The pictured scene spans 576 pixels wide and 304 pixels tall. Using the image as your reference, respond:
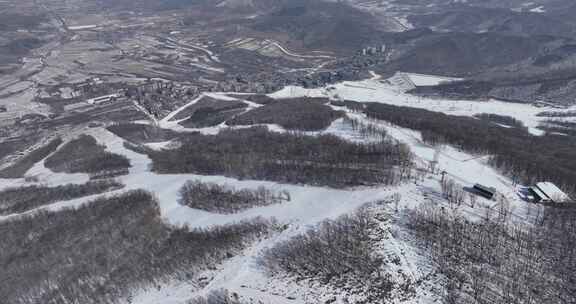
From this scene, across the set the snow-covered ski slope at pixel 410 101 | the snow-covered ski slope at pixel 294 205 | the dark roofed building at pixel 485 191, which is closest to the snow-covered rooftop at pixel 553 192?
the snow-covered ski slope at pixel 294 205

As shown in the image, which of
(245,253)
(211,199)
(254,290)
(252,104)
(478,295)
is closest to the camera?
(478,295)

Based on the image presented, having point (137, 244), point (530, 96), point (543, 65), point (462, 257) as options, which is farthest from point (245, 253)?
point (543, 65)

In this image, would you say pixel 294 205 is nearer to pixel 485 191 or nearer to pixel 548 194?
pixel 485 191

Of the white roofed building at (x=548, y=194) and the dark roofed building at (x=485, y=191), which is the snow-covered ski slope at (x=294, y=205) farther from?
the white roofed building at (x=548, y=194)

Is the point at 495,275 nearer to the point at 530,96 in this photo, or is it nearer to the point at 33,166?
the point at 33,166

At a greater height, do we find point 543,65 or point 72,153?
point 543,65

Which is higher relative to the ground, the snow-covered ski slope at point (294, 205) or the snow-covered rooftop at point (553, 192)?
the snow-covered rooftop at point (553, 192)

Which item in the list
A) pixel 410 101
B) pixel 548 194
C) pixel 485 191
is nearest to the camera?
pixel 548 194

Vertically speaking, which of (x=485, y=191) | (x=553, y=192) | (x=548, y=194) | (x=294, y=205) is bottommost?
(x=294, y=205)

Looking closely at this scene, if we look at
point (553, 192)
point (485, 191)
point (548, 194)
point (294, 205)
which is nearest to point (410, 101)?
point (485, 191)

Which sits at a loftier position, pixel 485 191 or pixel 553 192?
pixel 553 192

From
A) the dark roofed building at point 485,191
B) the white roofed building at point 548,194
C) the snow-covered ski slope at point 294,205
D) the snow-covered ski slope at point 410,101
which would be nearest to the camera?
the snow-covered ski slope at point 294,205
